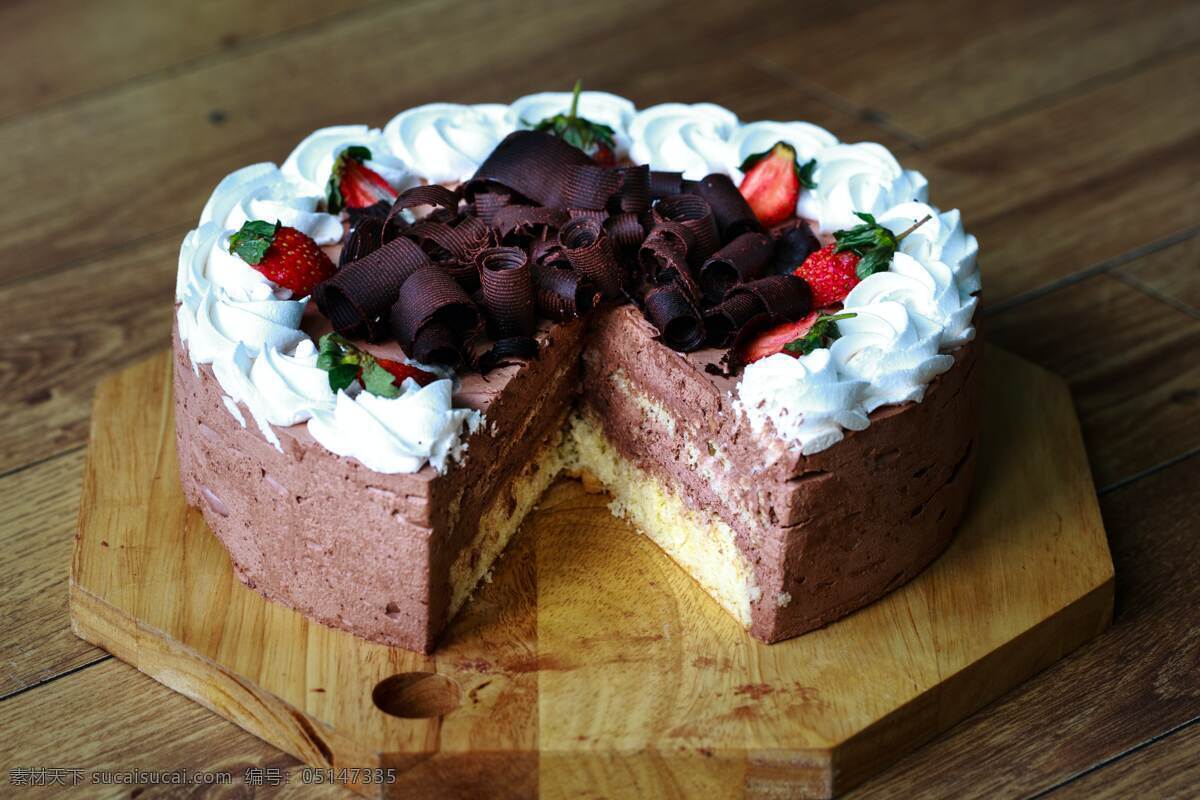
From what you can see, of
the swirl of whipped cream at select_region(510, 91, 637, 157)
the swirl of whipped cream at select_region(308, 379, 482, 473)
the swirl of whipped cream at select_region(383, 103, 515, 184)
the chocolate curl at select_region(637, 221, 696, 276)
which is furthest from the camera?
the swirl of whipped cream at select_region(510, 91, 637, 157)

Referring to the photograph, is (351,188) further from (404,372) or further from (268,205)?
(404,372)

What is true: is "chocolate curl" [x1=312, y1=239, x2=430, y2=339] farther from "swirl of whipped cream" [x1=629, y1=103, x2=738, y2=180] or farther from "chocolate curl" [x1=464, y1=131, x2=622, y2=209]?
"swirl of whipped cream" [x1=629, y1=103, x2=738, y2=180]

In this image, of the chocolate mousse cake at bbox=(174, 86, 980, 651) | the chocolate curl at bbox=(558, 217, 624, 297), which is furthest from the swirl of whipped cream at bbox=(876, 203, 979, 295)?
the chocolate curl at bbox=(558, 217, 624, 297)

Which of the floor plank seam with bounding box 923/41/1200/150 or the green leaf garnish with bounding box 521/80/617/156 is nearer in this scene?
the green leaf garnish with bounding box 521/80/617/156

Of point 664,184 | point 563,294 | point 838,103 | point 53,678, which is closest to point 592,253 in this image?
point 563,294

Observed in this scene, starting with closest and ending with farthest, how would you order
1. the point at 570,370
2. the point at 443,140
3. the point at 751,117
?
1. the point at 570,370
2. the point at 443,140
3. the point at 751,117

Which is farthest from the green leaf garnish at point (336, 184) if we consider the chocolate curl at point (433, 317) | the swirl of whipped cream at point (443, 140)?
the chocolate curl at point (433, 317)
